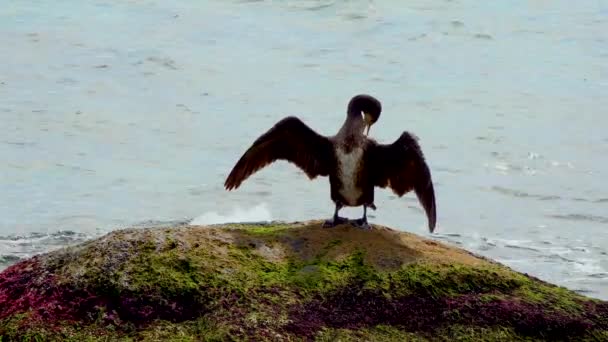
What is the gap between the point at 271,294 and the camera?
6730 millimetres

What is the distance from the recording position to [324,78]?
1878cm

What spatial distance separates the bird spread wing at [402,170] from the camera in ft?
26.2

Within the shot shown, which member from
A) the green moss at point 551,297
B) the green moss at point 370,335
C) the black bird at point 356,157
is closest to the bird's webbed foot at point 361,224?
the black bird at point 356,157

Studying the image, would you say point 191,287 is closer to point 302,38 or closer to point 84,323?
point 84,323

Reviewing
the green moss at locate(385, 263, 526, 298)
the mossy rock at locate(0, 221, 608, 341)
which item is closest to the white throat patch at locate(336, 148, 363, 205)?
the mossy rock at locate(0, 221, 608, 341)

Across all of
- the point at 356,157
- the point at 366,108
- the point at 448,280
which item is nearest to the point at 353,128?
the point at 356,157

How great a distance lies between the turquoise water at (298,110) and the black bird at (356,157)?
3340 mm

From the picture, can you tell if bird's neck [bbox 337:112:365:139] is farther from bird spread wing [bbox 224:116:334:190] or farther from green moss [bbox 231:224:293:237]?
green moss [bbox 231:224:293:237]

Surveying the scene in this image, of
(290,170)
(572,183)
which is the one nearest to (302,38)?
(290,170)

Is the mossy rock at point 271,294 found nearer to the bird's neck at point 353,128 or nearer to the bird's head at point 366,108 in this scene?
the bird's neck at point 353,128

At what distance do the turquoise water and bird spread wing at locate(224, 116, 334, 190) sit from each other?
10.5 feet

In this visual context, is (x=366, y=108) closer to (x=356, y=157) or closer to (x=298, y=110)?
(x=356, y=157)

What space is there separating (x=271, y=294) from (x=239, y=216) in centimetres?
650

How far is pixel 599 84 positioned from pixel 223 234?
12.2 meters
